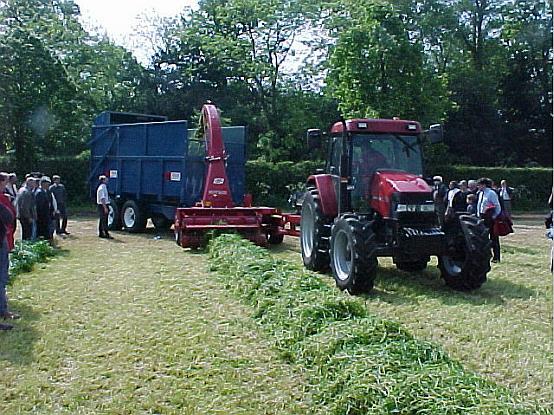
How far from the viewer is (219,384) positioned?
545 cm

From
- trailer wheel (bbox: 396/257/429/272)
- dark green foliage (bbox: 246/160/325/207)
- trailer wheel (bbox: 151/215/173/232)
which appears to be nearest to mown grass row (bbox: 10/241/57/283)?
trailer wheel (bbox: 151/215/173/232)

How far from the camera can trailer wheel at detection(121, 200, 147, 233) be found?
56.5ft

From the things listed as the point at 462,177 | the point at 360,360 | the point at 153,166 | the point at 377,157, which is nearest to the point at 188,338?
the point at 360,360

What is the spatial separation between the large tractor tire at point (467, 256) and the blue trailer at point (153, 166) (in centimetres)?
758

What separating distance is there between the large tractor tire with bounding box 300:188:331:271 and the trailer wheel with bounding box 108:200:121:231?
313 inches

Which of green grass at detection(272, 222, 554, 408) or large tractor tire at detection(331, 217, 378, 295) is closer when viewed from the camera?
green grass at detection(272, 222, 554, 408)

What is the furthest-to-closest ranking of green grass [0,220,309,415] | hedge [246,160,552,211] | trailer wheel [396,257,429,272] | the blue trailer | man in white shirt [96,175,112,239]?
hedge [246,160,552,211] < man in white shirt [96,175,112,239] < the blue trailer < trailer wheel [396,257,429,272] < green grass [0,220,309,415]

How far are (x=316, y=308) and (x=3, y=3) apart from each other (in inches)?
1231

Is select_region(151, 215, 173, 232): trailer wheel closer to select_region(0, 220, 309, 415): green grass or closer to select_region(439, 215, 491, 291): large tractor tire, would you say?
select_region(0, 220, 309, 415): green grass

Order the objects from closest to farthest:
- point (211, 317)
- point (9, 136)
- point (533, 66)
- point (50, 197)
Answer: point (211, 317) < point (50, 197) < point (9, 136) < point (533, 66)

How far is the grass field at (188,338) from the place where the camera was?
17.1ft

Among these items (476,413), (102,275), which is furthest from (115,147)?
(476,413)

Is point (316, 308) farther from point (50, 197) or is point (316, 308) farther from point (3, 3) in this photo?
point (3, 3)

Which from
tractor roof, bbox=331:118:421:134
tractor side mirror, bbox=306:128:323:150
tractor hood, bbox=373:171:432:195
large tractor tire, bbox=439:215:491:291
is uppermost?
tractor roof, bbox=331:118:421:134
